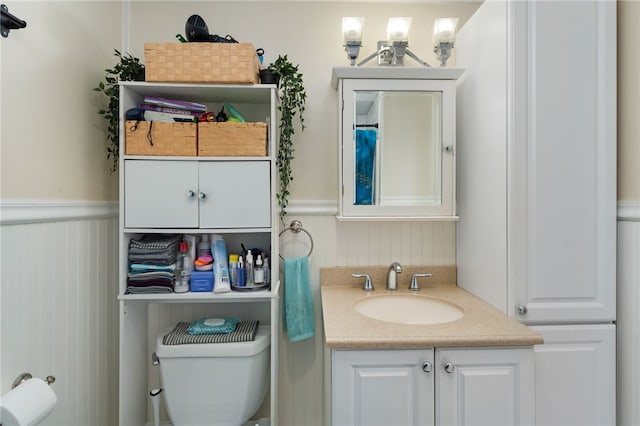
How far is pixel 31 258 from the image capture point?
3.47 ft

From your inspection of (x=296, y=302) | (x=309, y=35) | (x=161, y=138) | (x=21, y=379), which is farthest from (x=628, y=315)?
(x=21, y=379)

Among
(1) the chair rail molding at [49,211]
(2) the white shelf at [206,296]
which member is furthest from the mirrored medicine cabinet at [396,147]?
(1) the chair rail molding at [49,211]

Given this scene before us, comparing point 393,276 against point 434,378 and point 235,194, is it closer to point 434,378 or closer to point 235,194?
point 434,378

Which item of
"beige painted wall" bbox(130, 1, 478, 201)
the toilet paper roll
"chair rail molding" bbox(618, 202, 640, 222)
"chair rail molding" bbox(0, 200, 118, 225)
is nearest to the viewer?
the toilet paper roll

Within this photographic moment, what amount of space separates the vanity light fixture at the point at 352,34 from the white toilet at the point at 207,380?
4.44ft

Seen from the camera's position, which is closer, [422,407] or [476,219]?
[422,407]

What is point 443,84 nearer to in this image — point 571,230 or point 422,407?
point 571,230

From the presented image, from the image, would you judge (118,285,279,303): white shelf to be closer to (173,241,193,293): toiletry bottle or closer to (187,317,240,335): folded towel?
(173,241,193,293): toiletry bottle

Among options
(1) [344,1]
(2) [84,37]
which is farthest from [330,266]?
(2) [84,37]

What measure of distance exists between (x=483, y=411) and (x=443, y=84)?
128 cm

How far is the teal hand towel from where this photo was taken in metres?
1.59

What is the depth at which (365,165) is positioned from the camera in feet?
5.04

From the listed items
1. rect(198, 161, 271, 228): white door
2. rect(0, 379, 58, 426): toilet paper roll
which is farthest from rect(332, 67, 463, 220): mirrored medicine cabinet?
rect(0, 379, 58, 426): toilet paper roll

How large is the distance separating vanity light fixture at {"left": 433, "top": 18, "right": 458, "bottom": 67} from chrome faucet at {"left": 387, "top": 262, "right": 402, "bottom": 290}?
97 centimetres
